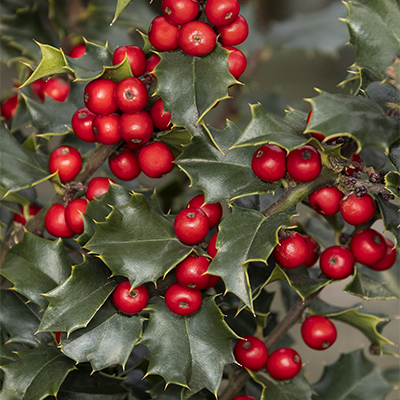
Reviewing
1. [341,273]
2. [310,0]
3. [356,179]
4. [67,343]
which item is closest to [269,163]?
[356,179]

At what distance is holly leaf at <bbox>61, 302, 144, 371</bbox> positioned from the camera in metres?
0.56

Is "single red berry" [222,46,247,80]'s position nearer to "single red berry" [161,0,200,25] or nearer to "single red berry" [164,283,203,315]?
"single red berry" [161,0,200,25]

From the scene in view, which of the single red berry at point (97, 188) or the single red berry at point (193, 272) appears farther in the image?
the single red berry at point (97, 188)

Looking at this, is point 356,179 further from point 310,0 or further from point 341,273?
point 310,0

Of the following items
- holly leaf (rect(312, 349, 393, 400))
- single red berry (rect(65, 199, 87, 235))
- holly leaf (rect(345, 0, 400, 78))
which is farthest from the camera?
holly leaf (rect(312, 349, 393, 400))

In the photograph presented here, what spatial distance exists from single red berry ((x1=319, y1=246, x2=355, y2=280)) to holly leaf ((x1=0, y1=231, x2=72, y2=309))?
357mm

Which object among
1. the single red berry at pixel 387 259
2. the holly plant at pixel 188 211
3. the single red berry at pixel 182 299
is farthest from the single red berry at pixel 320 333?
the single red berry at pixel 182 299

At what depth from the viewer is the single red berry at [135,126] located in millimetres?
559

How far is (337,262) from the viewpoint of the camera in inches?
24.5

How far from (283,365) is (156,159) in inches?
13.8

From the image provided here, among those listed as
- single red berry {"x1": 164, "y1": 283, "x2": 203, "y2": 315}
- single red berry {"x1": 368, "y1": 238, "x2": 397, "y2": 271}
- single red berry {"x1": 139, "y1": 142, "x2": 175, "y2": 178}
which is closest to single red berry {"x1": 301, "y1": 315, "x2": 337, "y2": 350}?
single red berry {"x1": 368, "y1": 238, "x2": 397, "y2": 271}

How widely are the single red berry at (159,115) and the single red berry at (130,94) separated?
0.03 metres

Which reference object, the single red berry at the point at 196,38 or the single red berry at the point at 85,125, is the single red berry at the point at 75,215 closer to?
the single red berry at the point at 85,125

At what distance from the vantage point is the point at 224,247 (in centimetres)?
51
